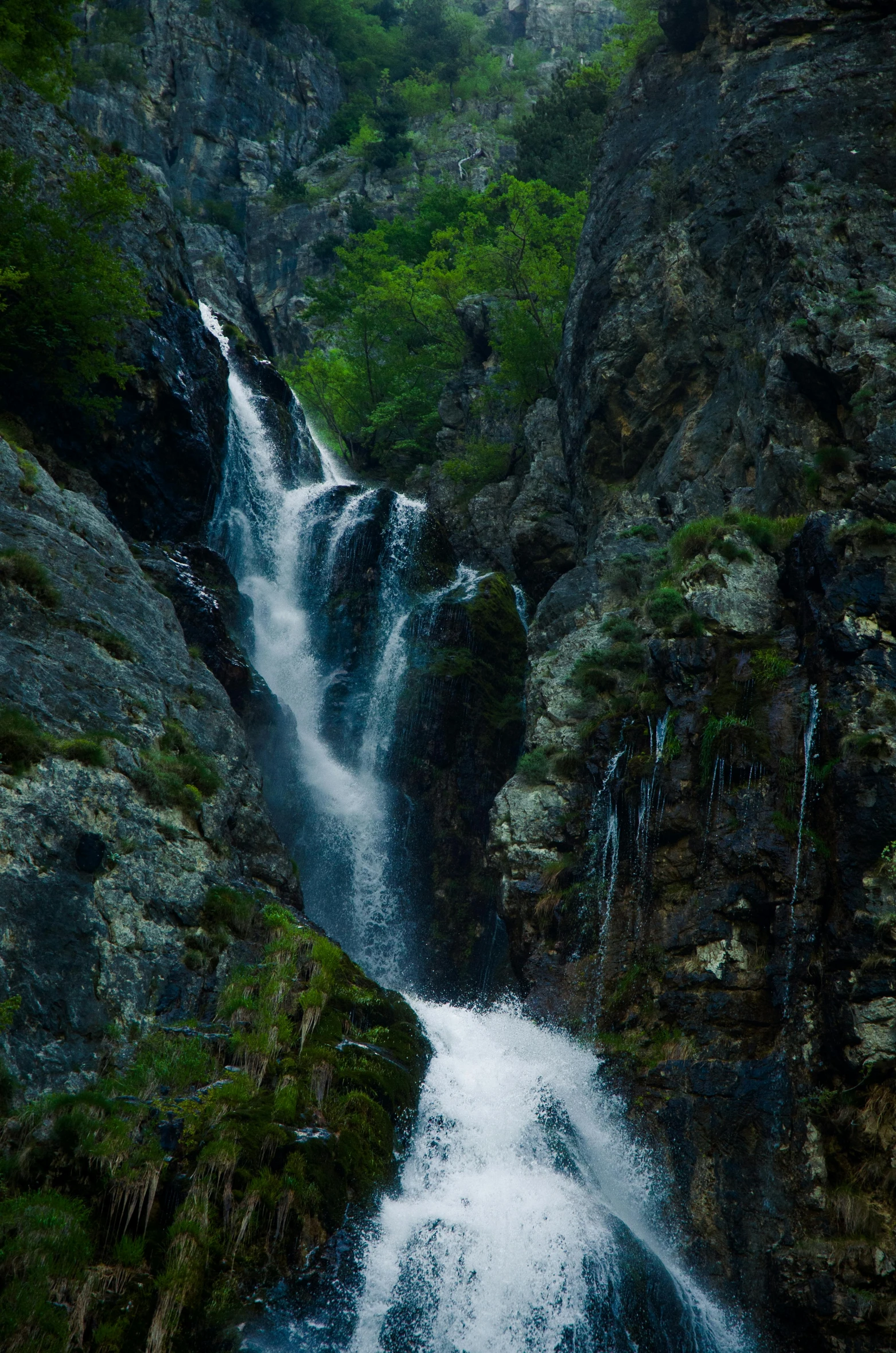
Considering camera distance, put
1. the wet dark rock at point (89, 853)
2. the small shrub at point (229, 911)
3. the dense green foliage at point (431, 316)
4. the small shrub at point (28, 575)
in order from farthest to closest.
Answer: the dense green foliage at point (431, 316)
the small shrub at point (28, 575)
the small shrub at point (229, 911)
the wet dark rock at point (89, 853)

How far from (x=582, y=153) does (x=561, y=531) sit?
21.8m

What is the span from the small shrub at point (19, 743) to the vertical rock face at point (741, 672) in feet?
26.8

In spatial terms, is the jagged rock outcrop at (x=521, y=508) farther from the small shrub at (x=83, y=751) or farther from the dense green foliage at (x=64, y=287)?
the small shrub at (x=83, y=751)

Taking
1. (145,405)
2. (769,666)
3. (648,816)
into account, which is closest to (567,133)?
(145,405)

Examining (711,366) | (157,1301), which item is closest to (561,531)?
(711,366)

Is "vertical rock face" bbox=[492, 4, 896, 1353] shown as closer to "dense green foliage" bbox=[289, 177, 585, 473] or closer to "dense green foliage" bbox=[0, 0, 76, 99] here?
"dense green foliage" bbox=[289, 177, 585, 473]

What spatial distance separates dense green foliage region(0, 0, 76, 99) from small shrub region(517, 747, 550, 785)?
15660 millimetres

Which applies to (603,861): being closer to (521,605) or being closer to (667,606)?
(667,606)

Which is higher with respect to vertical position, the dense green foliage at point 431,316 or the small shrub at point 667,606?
the dense green foliage at point 431,316

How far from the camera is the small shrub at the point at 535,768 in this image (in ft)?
51.4

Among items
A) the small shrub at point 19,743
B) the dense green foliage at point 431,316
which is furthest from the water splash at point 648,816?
the dense green foliage at point 431,316

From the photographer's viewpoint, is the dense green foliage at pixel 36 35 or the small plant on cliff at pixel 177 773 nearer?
the small plant on cliff at pixel 177 773

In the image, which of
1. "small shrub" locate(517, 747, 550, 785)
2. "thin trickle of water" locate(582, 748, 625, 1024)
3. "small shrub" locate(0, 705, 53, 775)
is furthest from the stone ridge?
"thin trickle of water" locate(582, 748, 625, 1024)

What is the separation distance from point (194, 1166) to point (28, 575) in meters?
8.85
